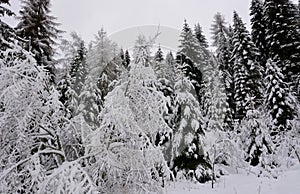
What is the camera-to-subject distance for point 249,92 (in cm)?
2017

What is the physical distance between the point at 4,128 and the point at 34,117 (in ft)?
1.88

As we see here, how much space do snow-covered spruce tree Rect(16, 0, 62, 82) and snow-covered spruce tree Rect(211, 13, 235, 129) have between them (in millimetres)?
14443

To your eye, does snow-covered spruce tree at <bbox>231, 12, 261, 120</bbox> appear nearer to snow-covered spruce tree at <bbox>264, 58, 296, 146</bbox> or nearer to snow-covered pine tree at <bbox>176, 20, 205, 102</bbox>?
snow-covered spruce tree at <bbox>264, 58, 296, 146</bbox>

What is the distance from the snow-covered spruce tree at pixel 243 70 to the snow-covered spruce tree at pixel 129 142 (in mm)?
15682

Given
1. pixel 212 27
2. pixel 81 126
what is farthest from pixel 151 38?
pixel 212 27

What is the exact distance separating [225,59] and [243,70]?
24.8ft

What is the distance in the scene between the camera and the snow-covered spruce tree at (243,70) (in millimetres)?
20500

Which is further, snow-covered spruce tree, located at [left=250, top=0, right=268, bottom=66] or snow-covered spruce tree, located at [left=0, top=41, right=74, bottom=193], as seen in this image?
snow-covered spruce tree, located at [left=250, top=0, right=268, bottom=66]

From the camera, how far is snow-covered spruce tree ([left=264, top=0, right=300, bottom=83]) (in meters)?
19.2

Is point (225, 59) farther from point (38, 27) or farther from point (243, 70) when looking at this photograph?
point (38, 27)

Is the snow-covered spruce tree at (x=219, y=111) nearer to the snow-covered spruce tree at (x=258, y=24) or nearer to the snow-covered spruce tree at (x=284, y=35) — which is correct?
the snow-covered spruce tree at (x=284, y=35)

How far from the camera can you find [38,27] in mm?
15109

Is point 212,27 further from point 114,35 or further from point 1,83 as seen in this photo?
point 1,83

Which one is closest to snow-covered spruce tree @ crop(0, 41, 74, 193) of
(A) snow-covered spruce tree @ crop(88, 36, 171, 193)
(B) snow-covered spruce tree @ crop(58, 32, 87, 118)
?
(A) snow-covered spruce tree @ crop(88, 36, 171, 193)
